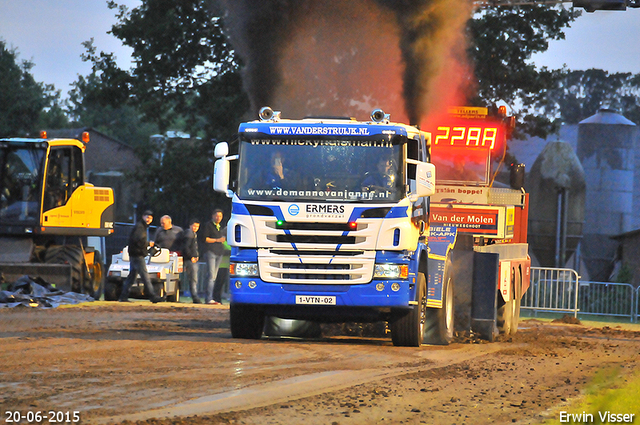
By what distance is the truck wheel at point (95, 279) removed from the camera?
71.6ft

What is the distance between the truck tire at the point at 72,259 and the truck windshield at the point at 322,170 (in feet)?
32.7

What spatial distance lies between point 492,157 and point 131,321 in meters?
6.70

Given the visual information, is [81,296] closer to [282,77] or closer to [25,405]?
[282,77]

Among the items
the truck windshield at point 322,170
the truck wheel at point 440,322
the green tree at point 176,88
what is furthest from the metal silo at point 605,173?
the truck windshield at point 322,170

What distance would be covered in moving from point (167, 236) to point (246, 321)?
9688 millimetres

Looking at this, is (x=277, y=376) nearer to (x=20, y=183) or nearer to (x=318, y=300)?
(x=318, y=300)

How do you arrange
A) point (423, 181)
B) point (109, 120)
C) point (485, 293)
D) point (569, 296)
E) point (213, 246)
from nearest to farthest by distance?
point (423, 181), point (485, 293), point (213, 246), point (569, 296), point (109, 120)

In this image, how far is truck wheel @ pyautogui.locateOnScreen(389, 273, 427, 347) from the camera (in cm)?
1238

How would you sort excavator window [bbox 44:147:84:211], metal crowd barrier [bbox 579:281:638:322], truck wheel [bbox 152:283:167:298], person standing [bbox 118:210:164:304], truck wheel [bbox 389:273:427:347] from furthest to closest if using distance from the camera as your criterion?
metal crowd barrier [bbox 579:281:638:322], truck wheel [bbox 152:283:167:298], excavator window [bbox 44:147:84:211], person standing [bbox 118:210:164:304], truck wheel [bbox 389:273:427:347]

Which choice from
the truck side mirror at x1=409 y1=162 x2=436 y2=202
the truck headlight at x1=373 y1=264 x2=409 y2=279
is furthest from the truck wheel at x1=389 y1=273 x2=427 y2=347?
the truck side mirror at x1=409 y1=162 x2=436 y2=202

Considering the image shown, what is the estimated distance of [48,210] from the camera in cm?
2122

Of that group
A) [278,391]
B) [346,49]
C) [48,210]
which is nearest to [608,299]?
[346,49]

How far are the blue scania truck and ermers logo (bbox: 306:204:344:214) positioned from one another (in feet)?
0.04

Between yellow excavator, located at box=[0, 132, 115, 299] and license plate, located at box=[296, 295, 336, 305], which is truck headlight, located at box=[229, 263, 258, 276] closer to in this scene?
license plate, located at box=[296, 295, 336, 305]
